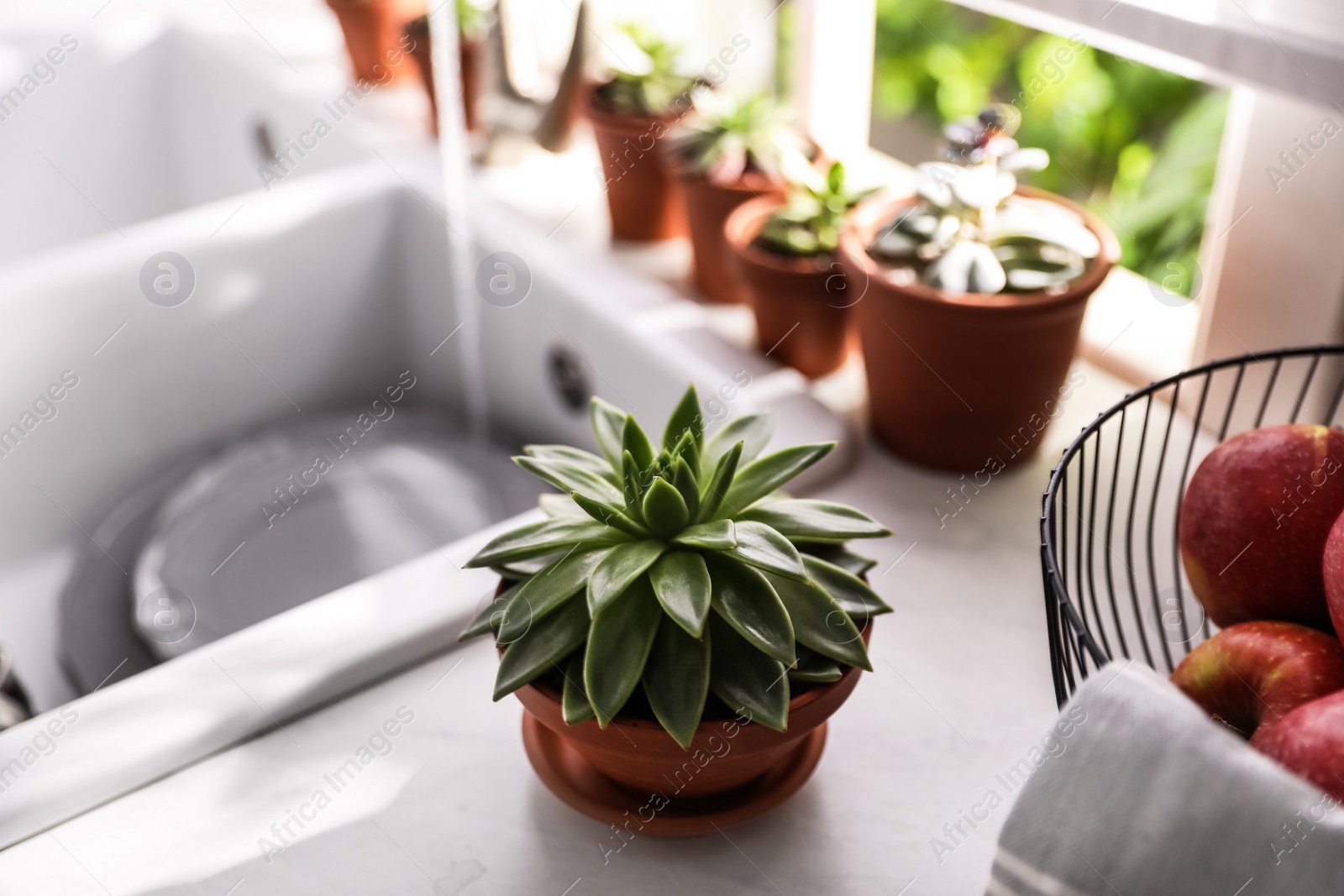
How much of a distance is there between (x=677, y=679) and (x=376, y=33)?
40.6 inches

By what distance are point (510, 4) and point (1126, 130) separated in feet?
5.20

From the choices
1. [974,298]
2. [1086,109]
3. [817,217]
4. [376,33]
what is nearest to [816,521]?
[974,298]

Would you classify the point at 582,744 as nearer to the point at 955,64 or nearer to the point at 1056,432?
the point at 1056,432

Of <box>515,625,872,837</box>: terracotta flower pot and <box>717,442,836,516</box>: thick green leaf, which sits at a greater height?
<box>717,442,836,516</box>: thick green leaf

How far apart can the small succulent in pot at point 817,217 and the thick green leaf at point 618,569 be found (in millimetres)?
418

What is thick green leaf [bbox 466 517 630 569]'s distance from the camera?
1.75 feet

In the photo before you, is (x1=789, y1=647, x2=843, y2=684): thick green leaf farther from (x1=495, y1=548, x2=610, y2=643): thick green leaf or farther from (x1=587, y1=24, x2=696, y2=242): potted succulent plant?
(x1=587, y1=24, x2=696, y2=242): potted succulent plant

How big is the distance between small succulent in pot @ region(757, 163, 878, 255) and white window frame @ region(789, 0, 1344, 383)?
16cm

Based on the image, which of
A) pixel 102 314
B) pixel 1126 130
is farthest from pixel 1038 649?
pixel 1126 130

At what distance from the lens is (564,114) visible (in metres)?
1.16

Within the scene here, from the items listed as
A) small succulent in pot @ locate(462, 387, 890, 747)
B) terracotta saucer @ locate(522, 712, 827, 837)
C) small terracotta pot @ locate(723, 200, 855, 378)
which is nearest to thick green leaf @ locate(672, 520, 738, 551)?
small succulent in pot @ locate(462, 387, 890, 747)

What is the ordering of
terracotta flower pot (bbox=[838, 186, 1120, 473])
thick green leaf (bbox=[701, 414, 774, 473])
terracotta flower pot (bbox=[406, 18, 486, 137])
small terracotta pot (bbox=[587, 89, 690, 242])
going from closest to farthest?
thick green leaf (bbox=[701, 414, 774, 473])
terracotta flower pot (bbox=[838, 186, 1120, 473])
small terracotta pot (bbox=[587, 89, 690, 242])
terracotta flower pot (bbox=[406, 18, 486, 137])

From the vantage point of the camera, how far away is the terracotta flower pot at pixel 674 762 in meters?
0.51

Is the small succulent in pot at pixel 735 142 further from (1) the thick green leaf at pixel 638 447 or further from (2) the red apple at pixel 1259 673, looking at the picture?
(2) the red apple at pixel 1259 673
